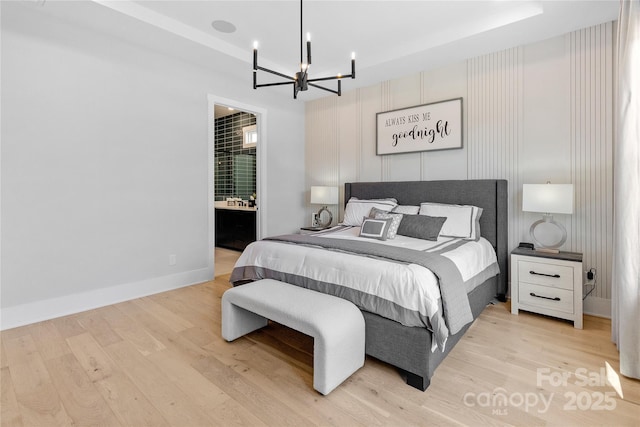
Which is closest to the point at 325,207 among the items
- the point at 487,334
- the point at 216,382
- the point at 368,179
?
the point at 368,179

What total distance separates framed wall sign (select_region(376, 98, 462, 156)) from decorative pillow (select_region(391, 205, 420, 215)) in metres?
0.79

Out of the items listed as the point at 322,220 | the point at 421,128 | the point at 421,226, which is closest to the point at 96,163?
the point at 322,220

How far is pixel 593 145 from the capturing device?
9.33ft

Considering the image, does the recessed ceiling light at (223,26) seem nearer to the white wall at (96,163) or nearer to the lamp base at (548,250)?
the white wall at (96,163)

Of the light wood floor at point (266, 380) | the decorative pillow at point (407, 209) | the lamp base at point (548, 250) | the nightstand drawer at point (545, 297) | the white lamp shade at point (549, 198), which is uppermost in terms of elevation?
the white lamp shade at point (549, 198)

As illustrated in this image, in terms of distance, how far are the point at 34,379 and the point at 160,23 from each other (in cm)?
303

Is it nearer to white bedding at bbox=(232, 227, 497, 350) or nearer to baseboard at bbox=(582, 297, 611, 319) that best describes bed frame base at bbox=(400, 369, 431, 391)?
white bedding at bbox=(232, 227, 497, 350)

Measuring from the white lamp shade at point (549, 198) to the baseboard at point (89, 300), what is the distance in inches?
145

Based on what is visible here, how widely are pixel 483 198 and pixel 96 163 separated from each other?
397cm

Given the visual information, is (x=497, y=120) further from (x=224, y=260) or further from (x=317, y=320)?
(x=224, y=260)

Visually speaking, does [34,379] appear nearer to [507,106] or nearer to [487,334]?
[487,334]

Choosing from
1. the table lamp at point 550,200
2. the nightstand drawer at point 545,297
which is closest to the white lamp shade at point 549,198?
the table lamp at point 550,200

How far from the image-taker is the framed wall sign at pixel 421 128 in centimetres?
365

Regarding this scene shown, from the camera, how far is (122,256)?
128 inches
